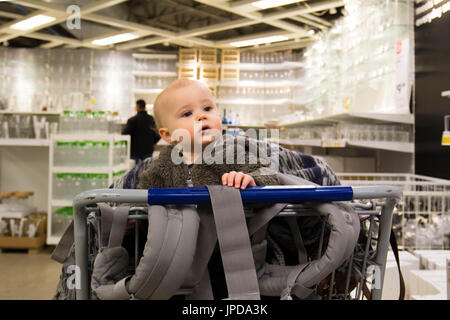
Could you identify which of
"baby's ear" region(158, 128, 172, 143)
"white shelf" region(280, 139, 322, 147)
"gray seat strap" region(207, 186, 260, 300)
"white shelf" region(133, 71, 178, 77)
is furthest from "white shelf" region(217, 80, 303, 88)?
"gray seat strap" region(207, 186, 260, 300)

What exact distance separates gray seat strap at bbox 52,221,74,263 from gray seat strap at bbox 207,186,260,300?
1.14 ft

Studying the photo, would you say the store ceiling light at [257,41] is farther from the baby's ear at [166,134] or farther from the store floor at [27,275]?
the baby's ear at [166,134]

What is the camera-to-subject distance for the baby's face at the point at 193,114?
1100 mm

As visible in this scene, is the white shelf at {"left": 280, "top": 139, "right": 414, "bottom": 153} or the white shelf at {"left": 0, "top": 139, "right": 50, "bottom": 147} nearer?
the white shelf at {"left": 280, "top": 139, "right": 414, "bottom": 153}

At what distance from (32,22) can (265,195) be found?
21.6 feet

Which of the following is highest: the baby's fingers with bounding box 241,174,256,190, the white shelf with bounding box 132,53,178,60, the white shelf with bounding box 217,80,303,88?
the white shelf with bounding box 132,53,178,60

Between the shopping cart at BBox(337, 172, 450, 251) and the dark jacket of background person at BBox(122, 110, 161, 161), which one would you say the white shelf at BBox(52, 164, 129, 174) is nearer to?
the dark jacket of background person at BBox(122, 110, 161, 161)

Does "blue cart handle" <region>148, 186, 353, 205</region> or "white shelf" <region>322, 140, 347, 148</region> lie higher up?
→ "white shelf" <region>322, 140, 347, 148</region>

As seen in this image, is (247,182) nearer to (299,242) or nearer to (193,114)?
(299,242)

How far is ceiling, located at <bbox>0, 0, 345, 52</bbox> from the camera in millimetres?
5730

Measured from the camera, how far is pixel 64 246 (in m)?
0.91

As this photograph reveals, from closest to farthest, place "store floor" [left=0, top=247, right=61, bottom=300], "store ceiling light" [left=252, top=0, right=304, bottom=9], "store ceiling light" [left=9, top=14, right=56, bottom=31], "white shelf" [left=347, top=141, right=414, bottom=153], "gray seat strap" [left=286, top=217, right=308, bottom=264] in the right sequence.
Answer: "gray seat strap" [left=286, top=217, right=308, bottom=264] < "store floor" [left=0, top=247, right=61, bottom=300] < "white shelf" [left=347, top=141, right=414, bottom=153] < "store ceiling light" [left=252, top=0, right=304, bottom=9] < "store ceiling light" [left=9, top=14, right=56, bottom=31]

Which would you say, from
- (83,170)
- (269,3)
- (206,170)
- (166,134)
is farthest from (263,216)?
(269,3)

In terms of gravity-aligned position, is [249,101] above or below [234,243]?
above
